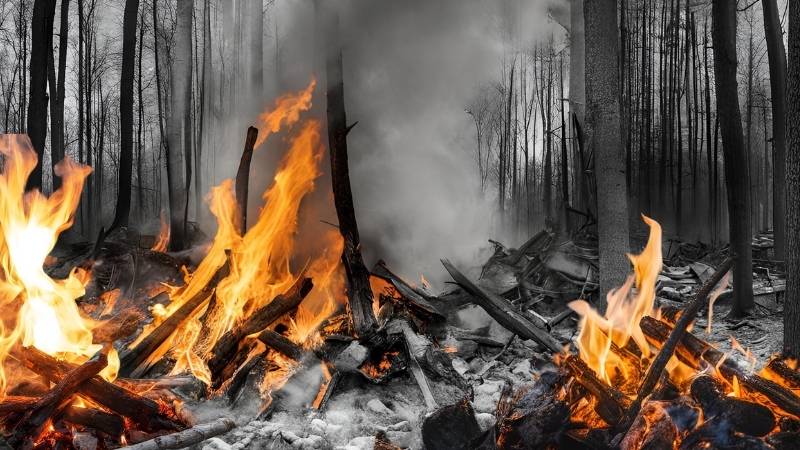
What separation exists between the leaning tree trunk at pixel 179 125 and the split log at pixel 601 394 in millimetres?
10609

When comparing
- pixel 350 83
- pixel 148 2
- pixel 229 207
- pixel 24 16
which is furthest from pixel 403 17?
pixel 24 16

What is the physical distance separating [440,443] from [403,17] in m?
9.13

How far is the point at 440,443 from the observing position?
3643 mm

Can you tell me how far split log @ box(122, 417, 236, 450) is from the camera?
144 inches

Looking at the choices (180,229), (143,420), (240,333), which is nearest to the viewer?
(143,420)

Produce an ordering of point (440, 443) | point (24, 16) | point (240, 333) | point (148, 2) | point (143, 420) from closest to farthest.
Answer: point (440, 443) → point (143, 420) → point (240, 333) → point (24, 16) → point (148, 2)

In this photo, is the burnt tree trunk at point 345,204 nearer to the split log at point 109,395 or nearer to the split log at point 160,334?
the split log at point 160,334

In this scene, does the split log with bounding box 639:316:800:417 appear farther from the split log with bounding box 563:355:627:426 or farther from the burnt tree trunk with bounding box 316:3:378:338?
the burnt tree trunk with bounding box 316:3:378:338

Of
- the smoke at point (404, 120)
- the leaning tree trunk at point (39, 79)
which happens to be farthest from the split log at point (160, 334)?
the leaning tree trunk at point (39, 79)

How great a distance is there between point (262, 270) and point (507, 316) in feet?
11.3

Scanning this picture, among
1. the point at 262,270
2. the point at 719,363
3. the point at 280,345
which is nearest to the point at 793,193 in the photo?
the point at 719,363

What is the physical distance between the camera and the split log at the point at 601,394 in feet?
11.0

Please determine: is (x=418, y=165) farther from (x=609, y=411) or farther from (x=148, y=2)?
(x=148, y=2)

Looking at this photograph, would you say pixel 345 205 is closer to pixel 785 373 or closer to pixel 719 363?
pixel 719 363
